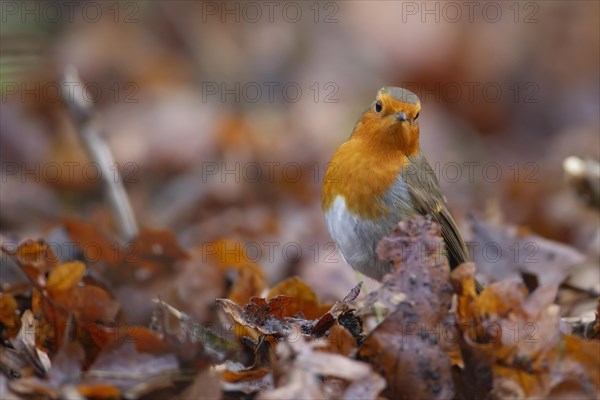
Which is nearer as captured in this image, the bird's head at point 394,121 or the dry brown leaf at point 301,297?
the dry brown leaf at point 301,297

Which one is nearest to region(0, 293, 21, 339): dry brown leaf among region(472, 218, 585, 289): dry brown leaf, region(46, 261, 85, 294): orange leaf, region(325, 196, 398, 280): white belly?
region(46, 261, 85, 294): orange leaf

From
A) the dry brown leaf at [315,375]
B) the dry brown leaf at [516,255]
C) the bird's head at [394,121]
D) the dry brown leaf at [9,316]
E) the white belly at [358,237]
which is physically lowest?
the dry brown leaf at [516,255]

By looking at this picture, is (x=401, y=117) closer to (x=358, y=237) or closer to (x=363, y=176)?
(x=363, y=176)

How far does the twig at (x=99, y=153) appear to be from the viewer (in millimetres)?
4241

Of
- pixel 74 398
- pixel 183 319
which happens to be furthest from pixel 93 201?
pixel 74 398

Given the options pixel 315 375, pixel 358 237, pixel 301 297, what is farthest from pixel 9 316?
pixel 358 237

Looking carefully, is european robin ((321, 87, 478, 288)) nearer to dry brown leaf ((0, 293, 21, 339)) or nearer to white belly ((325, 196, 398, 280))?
white belly ((325, 196, 398, 280))

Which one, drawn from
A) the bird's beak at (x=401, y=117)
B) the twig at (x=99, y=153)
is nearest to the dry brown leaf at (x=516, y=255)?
the bird's beak at (x=401, y=117)

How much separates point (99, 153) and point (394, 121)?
63.1 inches

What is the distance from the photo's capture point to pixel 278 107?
23.2 ft

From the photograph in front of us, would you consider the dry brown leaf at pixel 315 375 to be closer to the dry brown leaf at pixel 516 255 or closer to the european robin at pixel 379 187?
the european robin at pixel 379 187

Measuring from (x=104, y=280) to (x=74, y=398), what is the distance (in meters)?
1.24

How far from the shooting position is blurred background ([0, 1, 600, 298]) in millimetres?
4824

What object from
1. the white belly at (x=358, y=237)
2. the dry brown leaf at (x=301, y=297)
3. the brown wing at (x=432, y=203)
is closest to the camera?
the dry brown leaf at (x=301, y=297)
